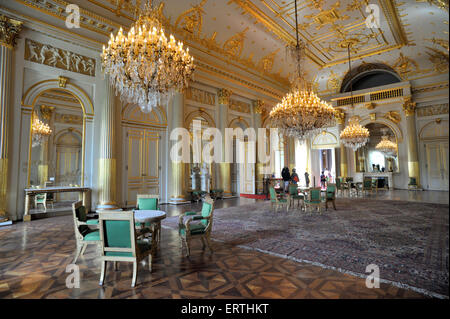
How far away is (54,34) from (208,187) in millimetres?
7282

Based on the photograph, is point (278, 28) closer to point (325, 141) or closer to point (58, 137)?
point (325, 141)

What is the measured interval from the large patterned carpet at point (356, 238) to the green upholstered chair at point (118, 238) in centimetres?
187

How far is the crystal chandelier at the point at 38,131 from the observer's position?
8.01 m

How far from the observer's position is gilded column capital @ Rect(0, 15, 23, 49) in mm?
5293

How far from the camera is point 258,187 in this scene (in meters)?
11.4

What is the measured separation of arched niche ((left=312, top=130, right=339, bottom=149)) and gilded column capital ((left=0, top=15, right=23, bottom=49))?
48.2 ft

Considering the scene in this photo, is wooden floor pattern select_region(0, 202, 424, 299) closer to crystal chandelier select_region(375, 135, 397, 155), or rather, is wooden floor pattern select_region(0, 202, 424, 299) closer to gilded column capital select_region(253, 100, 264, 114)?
gilded column capital select_region(253, 100, 264, 114)

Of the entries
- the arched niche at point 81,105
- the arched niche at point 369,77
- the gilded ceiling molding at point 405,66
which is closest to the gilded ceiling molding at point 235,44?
the arched niche at point 81,105

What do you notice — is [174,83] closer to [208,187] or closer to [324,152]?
[208,187]

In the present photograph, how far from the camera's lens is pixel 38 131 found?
26.3ft

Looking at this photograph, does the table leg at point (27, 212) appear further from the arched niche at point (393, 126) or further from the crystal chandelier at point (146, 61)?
the arched niche at point (393, 126)

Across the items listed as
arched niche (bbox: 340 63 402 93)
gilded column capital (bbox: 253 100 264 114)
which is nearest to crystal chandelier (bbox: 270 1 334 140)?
gilded column capital (bbox: 253 100 264 114)

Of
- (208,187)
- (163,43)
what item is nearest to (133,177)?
(208,187)
